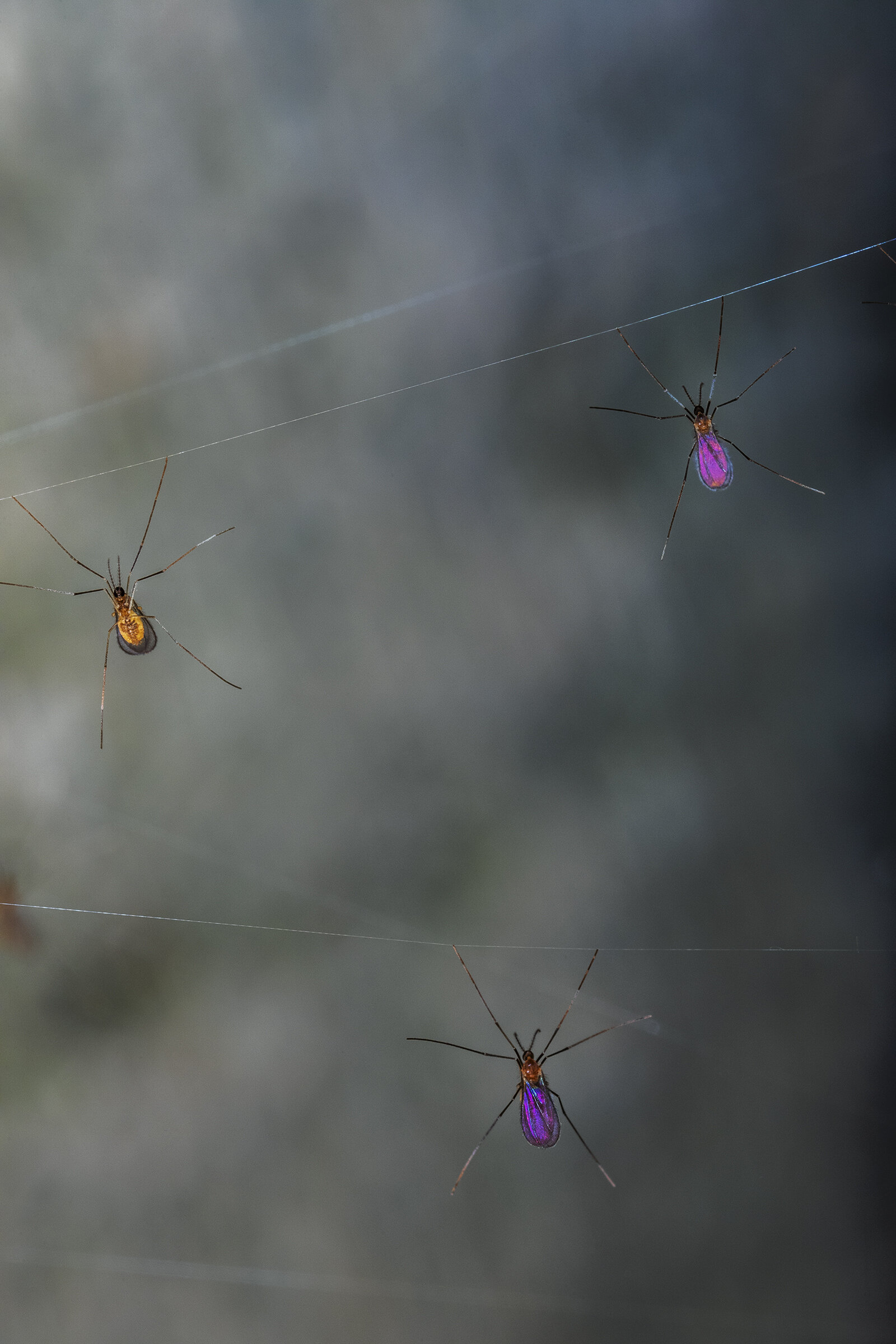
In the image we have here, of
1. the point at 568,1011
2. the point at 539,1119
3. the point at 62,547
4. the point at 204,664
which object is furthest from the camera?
the point at 568,1011

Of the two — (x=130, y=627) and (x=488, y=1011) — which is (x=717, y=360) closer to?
(x=130, y=627)

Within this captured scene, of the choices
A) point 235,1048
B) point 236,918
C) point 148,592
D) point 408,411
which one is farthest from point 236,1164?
point 408,411

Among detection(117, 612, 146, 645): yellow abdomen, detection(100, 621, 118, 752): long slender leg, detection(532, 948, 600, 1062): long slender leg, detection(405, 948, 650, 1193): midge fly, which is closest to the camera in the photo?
detection(117, 612, 146, 645): yellow abdomen

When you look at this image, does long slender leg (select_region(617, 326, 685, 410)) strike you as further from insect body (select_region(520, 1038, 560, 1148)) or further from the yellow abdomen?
insect body (select_region(520, 1038, 560, 1148))

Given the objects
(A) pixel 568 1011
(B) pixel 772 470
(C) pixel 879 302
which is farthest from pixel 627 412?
(A) pixel 568 1011

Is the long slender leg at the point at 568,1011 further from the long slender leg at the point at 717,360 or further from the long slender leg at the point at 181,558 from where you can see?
the long slender leg at the point at 717,360

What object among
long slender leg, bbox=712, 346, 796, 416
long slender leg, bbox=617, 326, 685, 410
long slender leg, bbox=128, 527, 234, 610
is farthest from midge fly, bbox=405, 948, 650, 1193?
A: long slender leg, bbox=712, 346, 796, 416

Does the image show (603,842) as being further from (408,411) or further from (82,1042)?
(82,1042)
